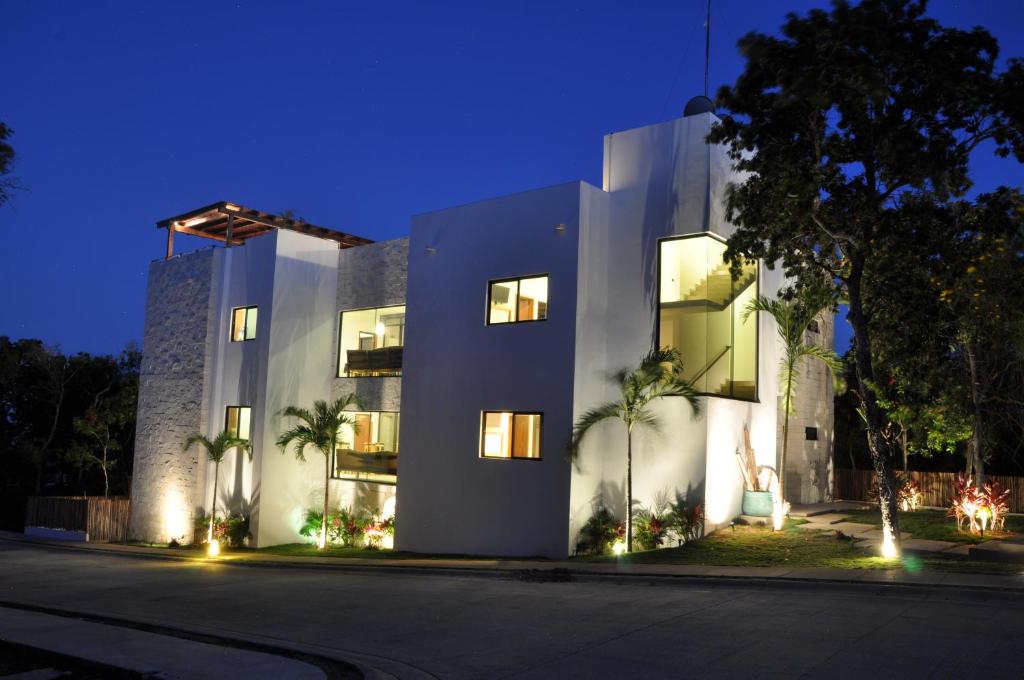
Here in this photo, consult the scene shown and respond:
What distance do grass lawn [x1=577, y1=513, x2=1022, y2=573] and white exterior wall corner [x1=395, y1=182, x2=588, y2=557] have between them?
1939 millimetres

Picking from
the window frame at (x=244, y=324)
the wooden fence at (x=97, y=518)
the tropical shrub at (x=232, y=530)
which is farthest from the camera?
the wooden fence at (x=97, y=518)

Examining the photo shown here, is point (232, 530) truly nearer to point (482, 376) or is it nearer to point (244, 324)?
point (244, 324)

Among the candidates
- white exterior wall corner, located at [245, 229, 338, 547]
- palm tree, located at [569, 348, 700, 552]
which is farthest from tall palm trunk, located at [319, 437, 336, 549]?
palm tree, located at [569, 348, 700, 552]

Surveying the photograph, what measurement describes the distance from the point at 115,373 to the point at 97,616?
85.7 feet

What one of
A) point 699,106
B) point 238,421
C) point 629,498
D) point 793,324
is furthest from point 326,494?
point 699,106

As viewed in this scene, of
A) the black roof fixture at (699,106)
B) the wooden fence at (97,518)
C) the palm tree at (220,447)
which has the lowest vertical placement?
the wooden fence at (97,518)

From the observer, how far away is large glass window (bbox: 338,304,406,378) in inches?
794

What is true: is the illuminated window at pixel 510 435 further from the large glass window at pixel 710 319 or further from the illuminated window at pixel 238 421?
the illuminated window at pixel 238 421

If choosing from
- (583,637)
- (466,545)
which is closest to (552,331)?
(466,545)

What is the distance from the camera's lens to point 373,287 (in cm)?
2094

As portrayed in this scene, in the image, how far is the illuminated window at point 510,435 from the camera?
641 inches

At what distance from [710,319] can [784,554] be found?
5.84 m

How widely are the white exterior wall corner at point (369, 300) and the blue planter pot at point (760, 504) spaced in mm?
8024

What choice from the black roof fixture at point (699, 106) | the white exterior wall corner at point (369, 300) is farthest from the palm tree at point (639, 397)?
the white exterior wall corner at point (369, 300)
